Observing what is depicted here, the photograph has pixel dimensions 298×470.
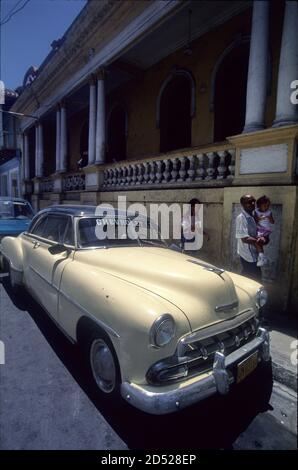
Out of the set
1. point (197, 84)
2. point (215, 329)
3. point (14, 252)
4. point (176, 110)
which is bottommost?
point (215, 329)

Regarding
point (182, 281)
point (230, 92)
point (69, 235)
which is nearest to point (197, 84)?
point (230, 92)

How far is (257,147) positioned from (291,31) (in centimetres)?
171

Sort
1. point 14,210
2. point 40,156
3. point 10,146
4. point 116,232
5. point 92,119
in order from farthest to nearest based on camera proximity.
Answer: point 10,146 → point 40,156 → point 92,119 → point 14,210 → point 116,232

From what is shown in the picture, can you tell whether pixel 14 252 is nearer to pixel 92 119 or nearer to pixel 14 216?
pixel 14 216

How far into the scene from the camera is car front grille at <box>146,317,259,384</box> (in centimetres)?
192

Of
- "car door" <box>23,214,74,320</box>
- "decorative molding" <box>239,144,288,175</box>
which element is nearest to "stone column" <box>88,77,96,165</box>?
"car door" <box>23,214,74,320</box>

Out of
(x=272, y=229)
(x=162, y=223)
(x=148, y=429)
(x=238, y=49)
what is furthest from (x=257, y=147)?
(x=148, y=429)

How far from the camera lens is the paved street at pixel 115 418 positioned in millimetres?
2023

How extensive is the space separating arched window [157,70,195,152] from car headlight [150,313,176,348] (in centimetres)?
718

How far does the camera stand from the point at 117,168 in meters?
8.41

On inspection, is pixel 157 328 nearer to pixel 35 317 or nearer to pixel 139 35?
pixel 35 317

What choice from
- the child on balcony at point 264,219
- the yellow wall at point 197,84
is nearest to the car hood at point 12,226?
the yellow wall at point 197,84

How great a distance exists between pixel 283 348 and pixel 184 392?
→ 1827mm

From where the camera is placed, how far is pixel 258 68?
15.3ft
